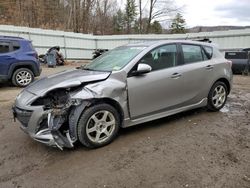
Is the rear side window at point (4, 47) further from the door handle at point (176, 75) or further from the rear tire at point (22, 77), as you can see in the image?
the door handle at point (176, 75)

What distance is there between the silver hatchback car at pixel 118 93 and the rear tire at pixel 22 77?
17.3 feet

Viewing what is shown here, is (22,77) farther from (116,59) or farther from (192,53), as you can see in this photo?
(192,53)

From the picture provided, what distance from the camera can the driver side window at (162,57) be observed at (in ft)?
15.4

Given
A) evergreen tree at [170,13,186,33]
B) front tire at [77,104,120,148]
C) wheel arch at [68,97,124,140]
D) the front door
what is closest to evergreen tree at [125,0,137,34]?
evergreen tree at [170,13,186,33]

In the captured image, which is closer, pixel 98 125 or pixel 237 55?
pixel 98 125

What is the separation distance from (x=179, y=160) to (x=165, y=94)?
1.39 metres

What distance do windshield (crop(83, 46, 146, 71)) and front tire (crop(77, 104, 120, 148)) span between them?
780 mm

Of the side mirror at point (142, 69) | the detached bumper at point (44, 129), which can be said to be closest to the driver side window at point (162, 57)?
the side mirror at point (142, 69)

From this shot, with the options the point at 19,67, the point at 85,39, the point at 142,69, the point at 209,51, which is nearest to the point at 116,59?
the point at 142,69

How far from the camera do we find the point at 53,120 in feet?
12.6

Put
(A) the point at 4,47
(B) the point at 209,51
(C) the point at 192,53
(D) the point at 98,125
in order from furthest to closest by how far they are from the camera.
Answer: (A) the point at 4,47 → (B) the point at 209,51 → (C) the point at 192,53 → (D) the point at 98,125

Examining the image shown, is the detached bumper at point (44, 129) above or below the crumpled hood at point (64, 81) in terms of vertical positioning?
below

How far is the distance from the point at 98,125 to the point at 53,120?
2.15 ft

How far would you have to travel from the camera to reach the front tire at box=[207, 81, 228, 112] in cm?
562
